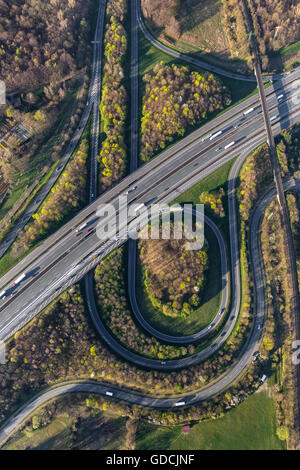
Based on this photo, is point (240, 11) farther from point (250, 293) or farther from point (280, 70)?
point (250, 293)

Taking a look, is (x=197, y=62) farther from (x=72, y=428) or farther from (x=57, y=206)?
(x=72, y=428)

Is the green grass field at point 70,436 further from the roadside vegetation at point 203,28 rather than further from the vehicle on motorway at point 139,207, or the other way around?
the roadside vegetation at point 203,28

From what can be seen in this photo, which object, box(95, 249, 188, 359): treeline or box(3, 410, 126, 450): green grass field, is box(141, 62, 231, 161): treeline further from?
box(3, 410, 126, 450): green grass field

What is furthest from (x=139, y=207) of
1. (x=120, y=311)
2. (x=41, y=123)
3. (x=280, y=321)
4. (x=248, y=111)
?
(x=280, y=321)

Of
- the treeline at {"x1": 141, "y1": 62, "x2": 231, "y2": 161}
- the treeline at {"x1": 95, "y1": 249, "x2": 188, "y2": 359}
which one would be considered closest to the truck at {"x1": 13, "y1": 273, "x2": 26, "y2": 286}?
the treeline at {"x1": 95, "y1": 249, "x2": 188, "y2": 359}

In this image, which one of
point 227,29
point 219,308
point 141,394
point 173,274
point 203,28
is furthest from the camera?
point 203,28
